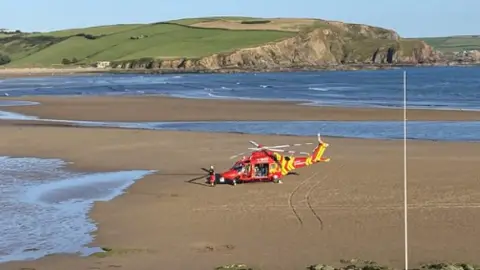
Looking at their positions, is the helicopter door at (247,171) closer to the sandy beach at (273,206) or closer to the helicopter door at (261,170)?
the helicopter door at (261,170)

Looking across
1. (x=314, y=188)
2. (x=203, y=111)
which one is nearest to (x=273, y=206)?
(x=314, y=188)

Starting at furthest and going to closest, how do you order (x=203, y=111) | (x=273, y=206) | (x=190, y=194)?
(x=203, y=111) < (x=190, y=194) < (x=273, y=206)

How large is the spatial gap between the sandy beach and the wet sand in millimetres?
12753

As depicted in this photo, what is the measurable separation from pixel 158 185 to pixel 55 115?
31.2m

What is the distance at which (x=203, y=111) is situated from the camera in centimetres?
5641

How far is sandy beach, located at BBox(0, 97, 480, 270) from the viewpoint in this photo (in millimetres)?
16078

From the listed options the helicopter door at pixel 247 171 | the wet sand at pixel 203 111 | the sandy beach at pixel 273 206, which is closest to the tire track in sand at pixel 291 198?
the sandy beach at pixel 273 206

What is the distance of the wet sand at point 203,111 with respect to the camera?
50312 millimetres

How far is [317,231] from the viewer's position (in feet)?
59.3

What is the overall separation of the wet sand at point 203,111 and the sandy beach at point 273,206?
12.8 meters

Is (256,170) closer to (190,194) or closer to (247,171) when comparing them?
(247,171)

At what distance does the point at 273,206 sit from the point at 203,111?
117ft

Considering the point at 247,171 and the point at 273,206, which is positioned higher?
the point at 247,171

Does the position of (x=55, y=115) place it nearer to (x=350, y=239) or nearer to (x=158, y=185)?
(x=158, y=185)
